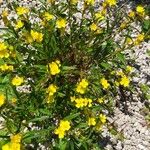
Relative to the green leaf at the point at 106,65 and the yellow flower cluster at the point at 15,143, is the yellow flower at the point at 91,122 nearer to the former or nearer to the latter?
the yellow flower cluster at the point at 15,143

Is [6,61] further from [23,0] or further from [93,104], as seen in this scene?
[23,0]

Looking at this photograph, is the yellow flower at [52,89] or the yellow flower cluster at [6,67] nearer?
the yellow flower at [52,89]

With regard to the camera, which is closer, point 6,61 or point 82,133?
point 82,133

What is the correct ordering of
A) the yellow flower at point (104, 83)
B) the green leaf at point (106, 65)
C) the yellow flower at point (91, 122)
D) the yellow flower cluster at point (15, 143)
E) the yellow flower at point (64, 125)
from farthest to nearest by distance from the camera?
the green leaf at point (106, 65), the yellow flower at point (104, 83), the yellow flower at point (91, 122), the yellow flower at point (64, 125), the yellow flower cluster at point (15, 143)

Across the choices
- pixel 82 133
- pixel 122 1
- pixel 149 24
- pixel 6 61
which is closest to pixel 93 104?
pixel 82 133

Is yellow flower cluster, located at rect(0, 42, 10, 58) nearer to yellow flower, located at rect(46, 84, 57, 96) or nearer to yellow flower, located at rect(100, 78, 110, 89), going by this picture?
yellow flower, located at rect(46, 84, 57, 96)

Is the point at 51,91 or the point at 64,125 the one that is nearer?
the point at 64,125

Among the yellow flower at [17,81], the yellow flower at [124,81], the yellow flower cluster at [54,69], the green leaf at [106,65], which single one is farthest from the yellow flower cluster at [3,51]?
the yellow flower at [124,81]

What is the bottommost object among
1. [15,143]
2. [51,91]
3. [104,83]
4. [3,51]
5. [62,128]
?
[15,143]

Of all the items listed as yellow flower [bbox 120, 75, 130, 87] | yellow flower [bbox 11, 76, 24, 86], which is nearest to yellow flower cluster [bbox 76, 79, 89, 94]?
yellow flower [bbox 11, 76, 24, 86]

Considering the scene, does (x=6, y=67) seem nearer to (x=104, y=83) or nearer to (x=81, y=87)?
(x=81, y=87)

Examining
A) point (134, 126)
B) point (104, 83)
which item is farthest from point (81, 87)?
point (134, 126)
